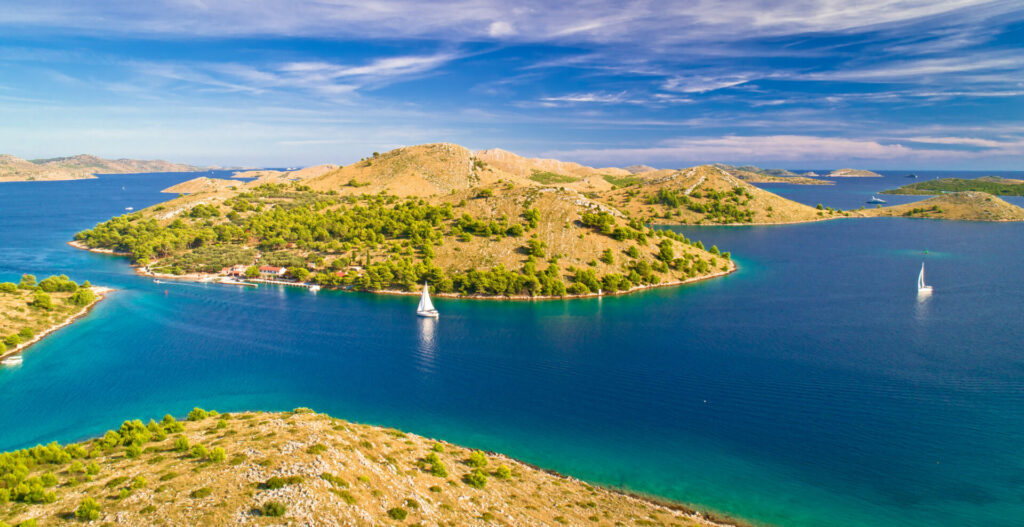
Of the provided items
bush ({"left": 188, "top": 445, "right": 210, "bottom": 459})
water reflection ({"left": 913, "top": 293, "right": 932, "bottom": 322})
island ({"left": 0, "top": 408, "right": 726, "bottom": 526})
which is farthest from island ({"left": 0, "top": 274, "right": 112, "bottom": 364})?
water reflection ({"left": 913, "top": 293, "right": 932, "bottom": 322})

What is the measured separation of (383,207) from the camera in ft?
545

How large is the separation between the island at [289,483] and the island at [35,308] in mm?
45880

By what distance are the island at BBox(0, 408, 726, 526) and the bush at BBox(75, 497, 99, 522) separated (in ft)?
0.19

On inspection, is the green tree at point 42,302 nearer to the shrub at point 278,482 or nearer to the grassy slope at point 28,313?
the grassy slope at point 28,313

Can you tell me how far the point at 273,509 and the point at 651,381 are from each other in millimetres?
44460

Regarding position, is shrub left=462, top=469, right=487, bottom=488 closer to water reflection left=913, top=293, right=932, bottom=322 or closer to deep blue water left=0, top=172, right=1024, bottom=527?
deep blue water left=0, top=172, right=1024, bottom=527

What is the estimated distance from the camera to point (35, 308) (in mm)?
82250

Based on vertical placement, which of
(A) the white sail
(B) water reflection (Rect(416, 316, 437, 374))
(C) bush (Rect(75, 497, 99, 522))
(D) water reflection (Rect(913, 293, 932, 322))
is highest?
(D) water reflection (Rect(913, 293, 932, 322))

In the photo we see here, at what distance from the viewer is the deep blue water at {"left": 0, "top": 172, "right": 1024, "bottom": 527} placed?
1697 inches

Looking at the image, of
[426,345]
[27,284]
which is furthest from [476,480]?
[27,284]

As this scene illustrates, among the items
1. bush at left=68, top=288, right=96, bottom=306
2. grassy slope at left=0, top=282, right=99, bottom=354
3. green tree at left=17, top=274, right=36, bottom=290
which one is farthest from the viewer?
bush at left=68, top=288, right=96, bottom=306

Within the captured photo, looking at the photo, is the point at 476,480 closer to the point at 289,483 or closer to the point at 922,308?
the point at 289,483

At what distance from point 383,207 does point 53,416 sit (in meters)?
119

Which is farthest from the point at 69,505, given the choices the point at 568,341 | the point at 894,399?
the point at 894,399
